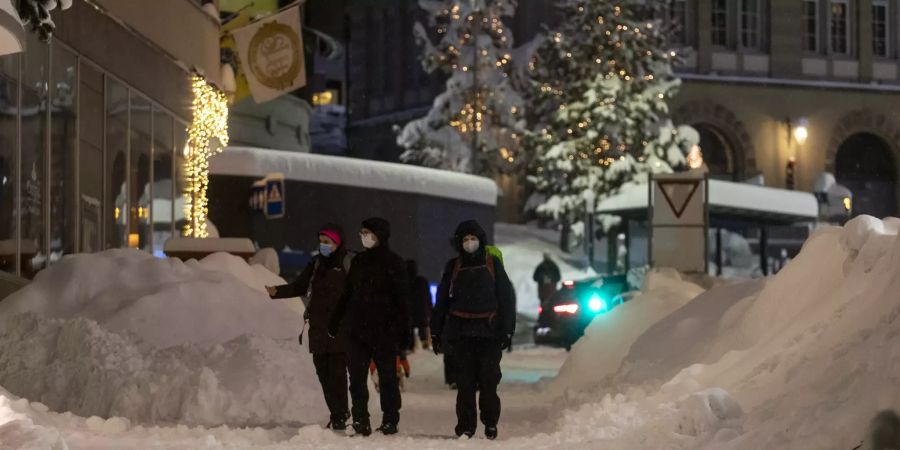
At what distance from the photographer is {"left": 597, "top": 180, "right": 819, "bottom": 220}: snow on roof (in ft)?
116

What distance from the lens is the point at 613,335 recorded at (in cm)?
2003

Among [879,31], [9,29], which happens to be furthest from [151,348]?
[879,31]

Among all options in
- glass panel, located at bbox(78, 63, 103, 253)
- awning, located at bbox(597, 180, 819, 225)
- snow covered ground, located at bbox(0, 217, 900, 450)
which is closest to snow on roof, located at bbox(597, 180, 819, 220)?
awning, located at bbox(597, 180, 819, 225)

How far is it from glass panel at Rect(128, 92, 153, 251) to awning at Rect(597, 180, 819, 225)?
12495 millimetres

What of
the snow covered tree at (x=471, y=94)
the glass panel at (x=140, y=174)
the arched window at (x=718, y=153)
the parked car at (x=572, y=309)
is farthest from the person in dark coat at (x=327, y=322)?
the arched window at (x=718, y=153)

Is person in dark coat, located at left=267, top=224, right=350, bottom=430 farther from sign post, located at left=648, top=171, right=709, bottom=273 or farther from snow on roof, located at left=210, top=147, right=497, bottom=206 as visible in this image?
snow on roof, located at left=210, top=147, right=497, bottom=206

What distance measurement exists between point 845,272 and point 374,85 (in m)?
53.0

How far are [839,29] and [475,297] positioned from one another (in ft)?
161

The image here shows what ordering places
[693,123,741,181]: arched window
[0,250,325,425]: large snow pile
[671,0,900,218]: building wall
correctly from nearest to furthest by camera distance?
[0,250,325,425]: large snow pile, [693,123,741,181]: arched window, [671,0,900,218]: building wall

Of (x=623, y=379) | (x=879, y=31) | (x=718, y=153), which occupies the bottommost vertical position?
(x=623, y=379)

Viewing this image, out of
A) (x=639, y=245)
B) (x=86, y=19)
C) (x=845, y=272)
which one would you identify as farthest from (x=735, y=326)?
(x=639, y=245)

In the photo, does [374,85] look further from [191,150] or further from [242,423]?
[242,423]

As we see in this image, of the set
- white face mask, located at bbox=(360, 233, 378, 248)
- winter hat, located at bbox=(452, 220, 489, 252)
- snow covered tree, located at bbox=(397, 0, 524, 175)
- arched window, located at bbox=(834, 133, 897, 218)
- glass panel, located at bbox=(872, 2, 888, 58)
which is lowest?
white face mask, located at bbox=(360, 233, 378, 248)

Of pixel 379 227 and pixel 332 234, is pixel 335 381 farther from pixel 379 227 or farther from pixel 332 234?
pixel 379 227
